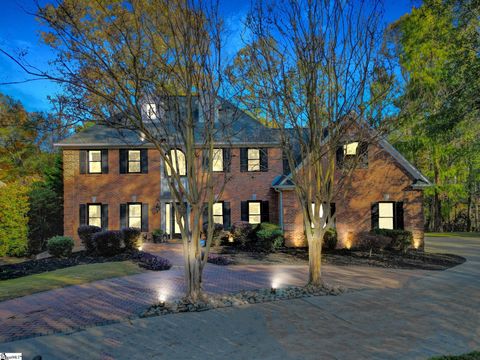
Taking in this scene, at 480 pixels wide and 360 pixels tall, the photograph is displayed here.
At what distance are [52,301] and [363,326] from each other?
7.28 m

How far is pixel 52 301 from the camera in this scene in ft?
28.2

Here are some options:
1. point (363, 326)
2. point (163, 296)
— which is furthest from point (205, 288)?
point (363, 326)

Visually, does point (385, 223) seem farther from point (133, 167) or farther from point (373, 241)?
point (133, 167)

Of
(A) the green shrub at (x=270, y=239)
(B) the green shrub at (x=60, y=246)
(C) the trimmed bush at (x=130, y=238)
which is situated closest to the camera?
(B) the green shrub at (x=60, y=246)

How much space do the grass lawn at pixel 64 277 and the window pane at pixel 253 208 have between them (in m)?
8.83

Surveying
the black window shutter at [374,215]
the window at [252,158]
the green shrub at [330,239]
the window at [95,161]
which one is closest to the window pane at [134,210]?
the window at [95,161]

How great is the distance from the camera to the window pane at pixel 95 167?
20750mm

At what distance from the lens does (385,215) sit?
18078 millimetres

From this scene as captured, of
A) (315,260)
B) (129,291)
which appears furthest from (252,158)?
(129,291)

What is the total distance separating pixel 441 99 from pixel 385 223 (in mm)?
7178

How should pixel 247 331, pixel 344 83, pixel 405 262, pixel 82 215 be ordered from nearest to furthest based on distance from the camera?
pixel 247 331
pixel 344 83
pixel 405 262
pixel 82 215

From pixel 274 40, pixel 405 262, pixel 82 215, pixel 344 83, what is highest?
pixel 274 40

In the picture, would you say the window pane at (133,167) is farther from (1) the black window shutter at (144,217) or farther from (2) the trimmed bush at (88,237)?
(2) the trimmed bush at (88,237)

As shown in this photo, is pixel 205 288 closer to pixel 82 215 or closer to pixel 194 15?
pixel 194 15
